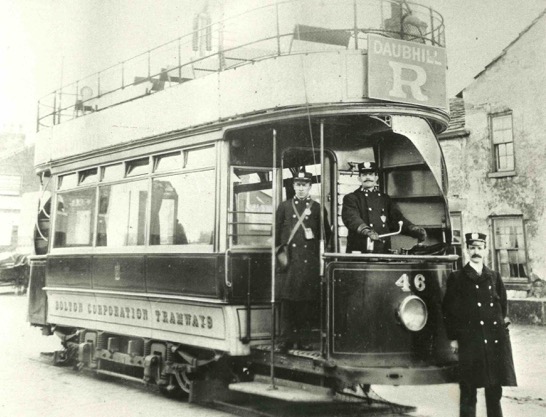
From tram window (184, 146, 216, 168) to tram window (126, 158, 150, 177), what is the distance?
30.1 inches

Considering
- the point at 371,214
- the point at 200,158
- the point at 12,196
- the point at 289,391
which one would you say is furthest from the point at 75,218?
the point at 12,196

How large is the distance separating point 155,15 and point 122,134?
1.57 m

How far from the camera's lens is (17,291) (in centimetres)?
2367

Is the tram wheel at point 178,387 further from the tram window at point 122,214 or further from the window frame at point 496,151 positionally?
the window frame at point 496,151

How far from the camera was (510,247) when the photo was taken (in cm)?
1524

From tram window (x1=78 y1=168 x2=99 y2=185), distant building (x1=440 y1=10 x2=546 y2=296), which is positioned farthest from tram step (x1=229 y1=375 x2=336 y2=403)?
distant building (x1=440 y1=10 x2=546 y2=296)

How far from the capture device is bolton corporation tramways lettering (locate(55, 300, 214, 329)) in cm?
662

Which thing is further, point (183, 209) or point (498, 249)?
point (498, 249)

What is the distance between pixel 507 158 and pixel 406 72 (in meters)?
10.6

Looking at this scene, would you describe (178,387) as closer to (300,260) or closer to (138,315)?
(138,315)

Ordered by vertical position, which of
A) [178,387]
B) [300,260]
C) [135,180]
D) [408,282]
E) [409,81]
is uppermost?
[409,81]

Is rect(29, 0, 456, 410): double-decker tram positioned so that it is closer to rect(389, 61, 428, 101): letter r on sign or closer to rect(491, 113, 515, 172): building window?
rect(389, 61, 428, 101): letter r on sign

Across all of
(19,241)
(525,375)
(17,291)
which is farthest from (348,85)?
(19,241)

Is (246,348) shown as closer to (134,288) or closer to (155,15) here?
(134,288)
